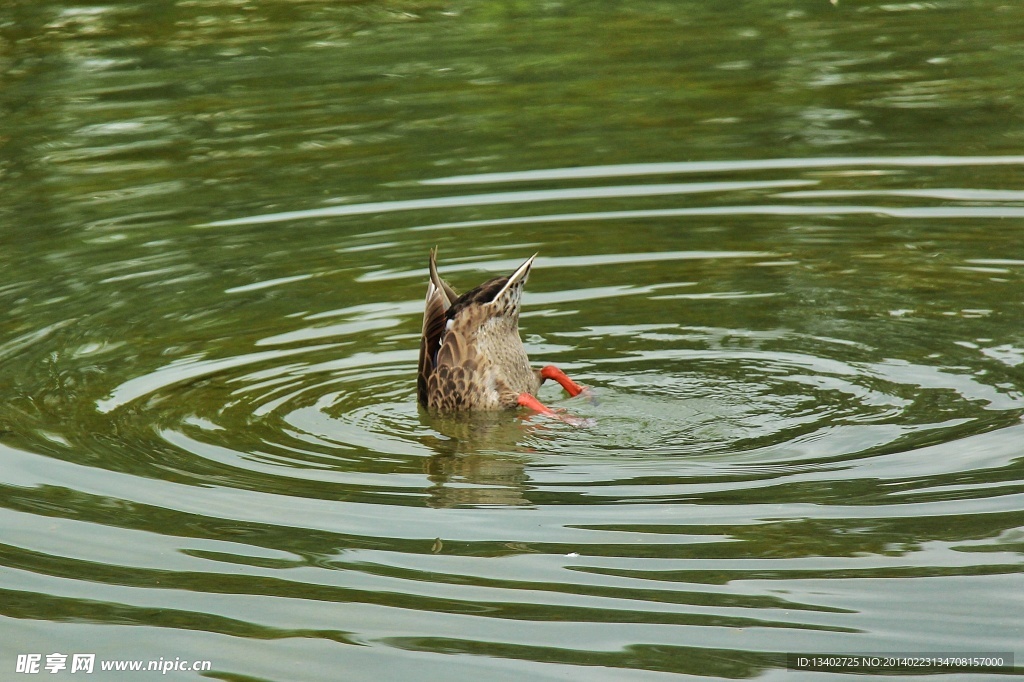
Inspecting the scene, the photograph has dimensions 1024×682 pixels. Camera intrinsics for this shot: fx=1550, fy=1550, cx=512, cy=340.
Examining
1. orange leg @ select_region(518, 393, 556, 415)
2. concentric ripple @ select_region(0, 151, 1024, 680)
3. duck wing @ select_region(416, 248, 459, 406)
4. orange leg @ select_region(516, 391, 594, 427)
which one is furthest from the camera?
duck wing @ select_region(416, 248, 459, 406)

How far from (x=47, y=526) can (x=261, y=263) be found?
4.21 meters

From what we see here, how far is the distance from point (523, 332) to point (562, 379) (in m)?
1.20

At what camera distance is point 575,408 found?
26.0 ft

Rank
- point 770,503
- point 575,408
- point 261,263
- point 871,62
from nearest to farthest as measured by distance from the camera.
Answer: point 770,503
point 575,408
point 261,263
point 871,62

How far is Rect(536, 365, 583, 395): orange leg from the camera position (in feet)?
26.7

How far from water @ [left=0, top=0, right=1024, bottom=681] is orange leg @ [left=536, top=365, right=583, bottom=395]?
16cm

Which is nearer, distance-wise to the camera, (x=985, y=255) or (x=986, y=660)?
(x=986, y=660)

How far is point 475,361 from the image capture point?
26.6 ft

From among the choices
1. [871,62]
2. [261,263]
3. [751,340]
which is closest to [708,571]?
[751,340]

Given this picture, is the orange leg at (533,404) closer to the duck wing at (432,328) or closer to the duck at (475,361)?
the duck at (475,361)

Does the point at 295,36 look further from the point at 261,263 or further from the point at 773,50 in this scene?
the point at 261,263

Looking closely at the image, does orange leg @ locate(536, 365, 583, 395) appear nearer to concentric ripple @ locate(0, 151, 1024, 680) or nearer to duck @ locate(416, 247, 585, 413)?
duck @ locate(416, 247, 585, 413)

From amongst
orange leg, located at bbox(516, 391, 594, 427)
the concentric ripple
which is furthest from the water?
orange leg, located at bbox(516, 391, 594, 427)

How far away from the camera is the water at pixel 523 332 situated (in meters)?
5.48
